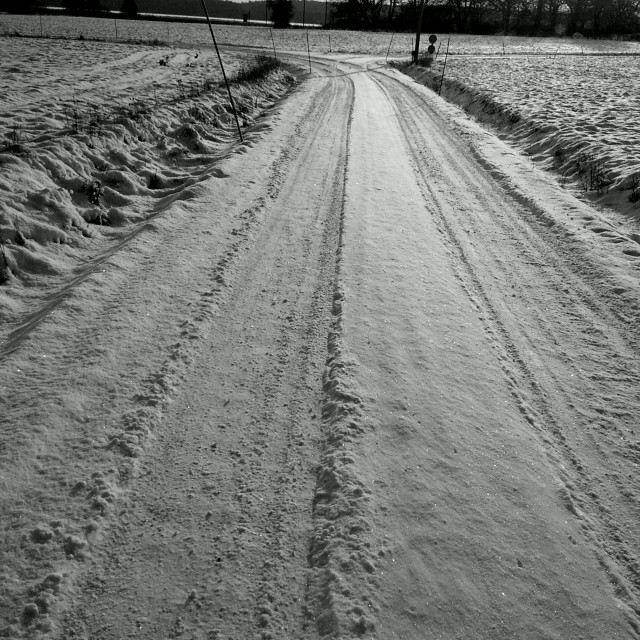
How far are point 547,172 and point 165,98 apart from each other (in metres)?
9.32

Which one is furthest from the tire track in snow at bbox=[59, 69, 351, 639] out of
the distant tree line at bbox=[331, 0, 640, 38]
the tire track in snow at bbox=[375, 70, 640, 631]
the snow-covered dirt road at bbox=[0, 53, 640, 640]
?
the distant tree line at bbox=[331, 0, 640, 38]

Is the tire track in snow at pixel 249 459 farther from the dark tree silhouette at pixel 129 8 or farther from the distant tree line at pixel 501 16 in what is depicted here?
the dark tree silhouette at pixel 129 8

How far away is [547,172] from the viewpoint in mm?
8422

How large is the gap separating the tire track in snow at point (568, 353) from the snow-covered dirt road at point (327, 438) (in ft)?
0.06

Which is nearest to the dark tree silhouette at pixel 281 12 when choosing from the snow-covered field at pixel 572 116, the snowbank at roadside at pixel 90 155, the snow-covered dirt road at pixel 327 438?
the snow-covered field at pixel 572 116

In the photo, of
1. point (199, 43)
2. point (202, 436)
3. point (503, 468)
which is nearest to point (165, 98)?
point (202, 436)

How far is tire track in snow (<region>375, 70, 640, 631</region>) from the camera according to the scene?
2609 mm

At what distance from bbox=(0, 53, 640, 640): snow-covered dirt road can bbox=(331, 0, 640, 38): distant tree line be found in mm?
65569

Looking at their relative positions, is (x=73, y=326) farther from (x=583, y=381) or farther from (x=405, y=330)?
(x=583, y=381)

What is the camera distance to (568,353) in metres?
3.77

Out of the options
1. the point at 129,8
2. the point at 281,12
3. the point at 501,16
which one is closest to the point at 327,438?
the point at 281,12

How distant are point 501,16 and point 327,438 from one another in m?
82.1

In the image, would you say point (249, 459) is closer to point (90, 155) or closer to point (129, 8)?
point (90, 155)

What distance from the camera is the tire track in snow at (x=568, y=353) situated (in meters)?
2.61
